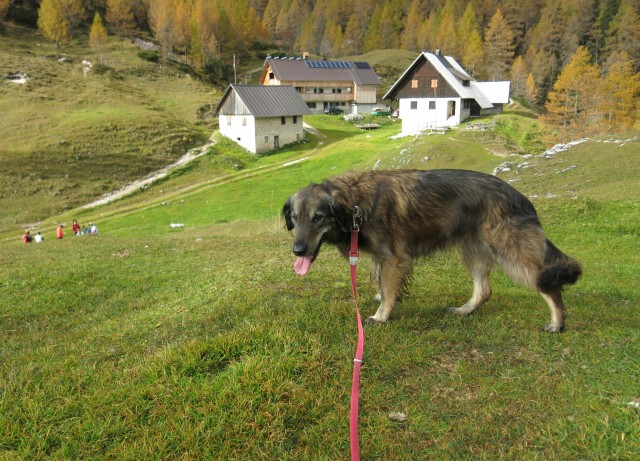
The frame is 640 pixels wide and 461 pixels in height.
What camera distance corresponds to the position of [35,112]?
57.8 metres

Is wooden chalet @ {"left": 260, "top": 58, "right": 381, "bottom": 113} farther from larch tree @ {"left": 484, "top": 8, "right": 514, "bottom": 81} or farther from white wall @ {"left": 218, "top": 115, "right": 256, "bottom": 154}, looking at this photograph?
larch tree @ {"left": 484, "top": 8, "right": 514, "bottom": 81}

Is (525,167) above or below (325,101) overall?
below

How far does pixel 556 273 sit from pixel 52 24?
12108cm

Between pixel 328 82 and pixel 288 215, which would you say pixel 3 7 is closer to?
pixel 328 82

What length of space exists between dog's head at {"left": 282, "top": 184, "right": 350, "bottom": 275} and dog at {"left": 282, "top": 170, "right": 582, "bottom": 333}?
13 millimetres

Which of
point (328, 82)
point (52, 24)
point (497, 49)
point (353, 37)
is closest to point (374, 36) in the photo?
point (353, 37)

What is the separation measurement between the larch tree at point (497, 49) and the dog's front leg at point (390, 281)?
124 m

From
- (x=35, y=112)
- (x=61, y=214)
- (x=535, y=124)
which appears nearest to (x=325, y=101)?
(x=535, y=124)

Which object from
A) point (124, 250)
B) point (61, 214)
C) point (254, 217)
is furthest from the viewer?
point (61, 214)

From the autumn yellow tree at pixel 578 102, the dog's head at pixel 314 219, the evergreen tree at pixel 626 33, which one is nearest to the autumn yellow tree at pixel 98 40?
the autumn yellow tree at pixel 578 102

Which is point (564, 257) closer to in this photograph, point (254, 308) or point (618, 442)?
point (618, 442)

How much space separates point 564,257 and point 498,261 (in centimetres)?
85

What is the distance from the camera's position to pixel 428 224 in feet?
20.7

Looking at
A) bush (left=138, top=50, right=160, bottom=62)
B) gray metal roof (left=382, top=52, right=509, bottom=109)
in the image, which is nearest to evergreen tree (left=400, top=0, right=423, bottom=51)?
bush (left=138, top=50, right=160, bottom=62)
